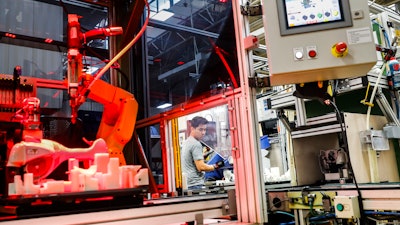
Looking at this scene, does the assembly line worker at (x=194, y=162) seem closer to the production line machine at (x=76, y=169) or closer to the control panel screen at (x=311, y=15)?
the production line machine at (x=76, y=169)

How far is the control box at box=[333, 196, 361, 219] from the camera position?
174 cm

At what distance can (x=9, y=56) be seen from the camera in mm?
2949

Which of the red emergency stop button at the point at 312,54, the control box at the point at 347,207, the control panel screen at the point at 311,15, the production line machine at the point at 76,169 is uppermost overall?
the control panel screen at the point at 311,15

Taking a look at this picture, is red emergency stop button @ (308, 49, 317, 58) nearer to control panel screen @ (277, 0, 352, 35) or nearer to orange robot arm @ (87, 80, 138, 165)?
control panel screen @ (277, 0, 352, 35)

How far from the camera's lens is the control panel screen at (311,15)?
5.74ft

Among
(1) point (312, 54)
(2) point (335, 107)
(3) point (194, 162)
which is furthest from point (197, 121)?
(1) point (312, 54)

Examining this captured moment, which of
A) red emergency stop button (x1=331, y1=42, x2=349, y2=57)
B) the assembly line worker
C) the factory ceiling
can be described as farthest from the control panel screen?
the assembly line worker

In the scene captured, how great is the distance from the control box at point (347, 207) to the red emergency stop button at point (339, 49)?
2.15ft

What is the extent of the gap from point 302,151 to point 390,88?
703mm

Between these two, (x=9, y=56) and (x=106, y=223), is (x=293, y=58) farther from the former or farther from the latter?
(x=9, y=56)

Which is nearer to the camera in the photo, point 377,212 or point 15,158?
point 15,158

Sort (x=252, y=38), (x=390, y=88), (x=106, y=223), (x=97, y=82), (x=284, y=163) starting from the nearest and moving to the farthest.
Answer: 1. (x=106, y=223)
2. (x=252, y=38)
3. (x=97, y=82)
4. (x=390, y=88)
5. (x=284, y=163)

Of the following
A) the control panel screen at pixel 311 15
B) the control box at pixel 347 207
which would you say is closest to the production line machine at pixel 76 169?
the control box at pixel 347 207

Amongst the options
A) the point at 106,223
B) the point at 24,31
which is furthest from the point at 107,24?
the point at 106,223
